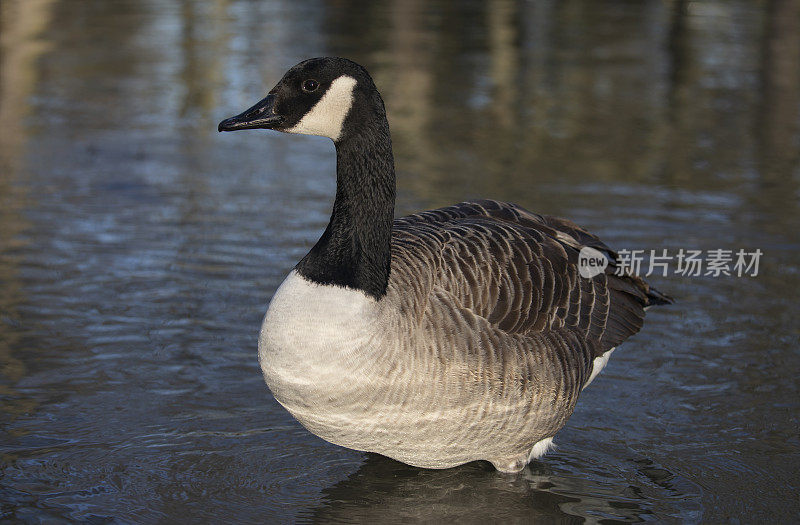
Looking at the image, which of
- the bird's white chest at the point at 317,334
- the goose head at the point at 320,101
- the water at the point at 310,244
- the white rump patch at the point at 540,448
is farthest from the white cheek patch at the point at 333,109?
the white rump patch at the point at 540,448

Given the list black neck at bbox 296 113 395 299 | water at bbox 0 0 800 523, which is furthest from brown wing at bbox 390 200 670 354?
water at bbox 0 0 800 523

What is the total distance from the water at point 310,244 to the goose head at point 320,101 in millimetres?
1727

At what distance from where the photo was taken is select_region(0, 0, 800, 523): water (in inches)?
191

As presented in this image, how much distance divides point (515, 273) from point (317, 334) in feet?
3.66

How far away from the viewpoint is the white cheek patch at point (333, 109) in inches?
172

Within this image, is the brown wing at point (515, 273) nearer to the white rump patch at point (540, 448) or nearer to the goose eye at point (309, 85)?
the white rump patch at point (540, 448)

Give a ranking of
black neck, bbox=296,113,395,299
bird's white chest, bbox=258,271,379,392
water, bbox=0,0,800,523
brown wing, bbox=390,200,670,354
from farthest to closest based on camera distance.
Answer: water, bbox=0,0,800,523, brown wing, bbox=390,200,670,354, black neck, bbox=296,113,395,299, bird's white chest, bbox=258,271,379,392

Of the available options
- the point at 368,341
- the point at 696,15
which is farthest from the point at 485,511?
the point at 696,15

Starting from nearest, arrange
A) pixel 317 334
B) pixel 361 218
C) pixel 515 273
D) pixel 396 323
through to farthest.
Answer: pixel 317 334 → pixel 396 323 → pixel 361 218 → pixel 515 273

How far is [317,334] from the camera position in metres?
4.16

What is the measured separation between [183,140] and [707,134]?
5.79 metres

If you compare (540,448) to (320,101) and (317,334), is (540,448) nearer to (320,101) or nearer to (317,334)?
(317,334)

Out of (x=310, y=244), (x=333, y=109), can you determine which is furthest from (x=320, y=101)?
(x=310, y=244)

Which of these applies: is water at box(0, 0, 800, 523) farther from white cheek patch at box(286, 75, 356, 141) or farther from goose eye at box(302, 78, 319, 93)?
goose eye at box(302, 78, 319, 93)
